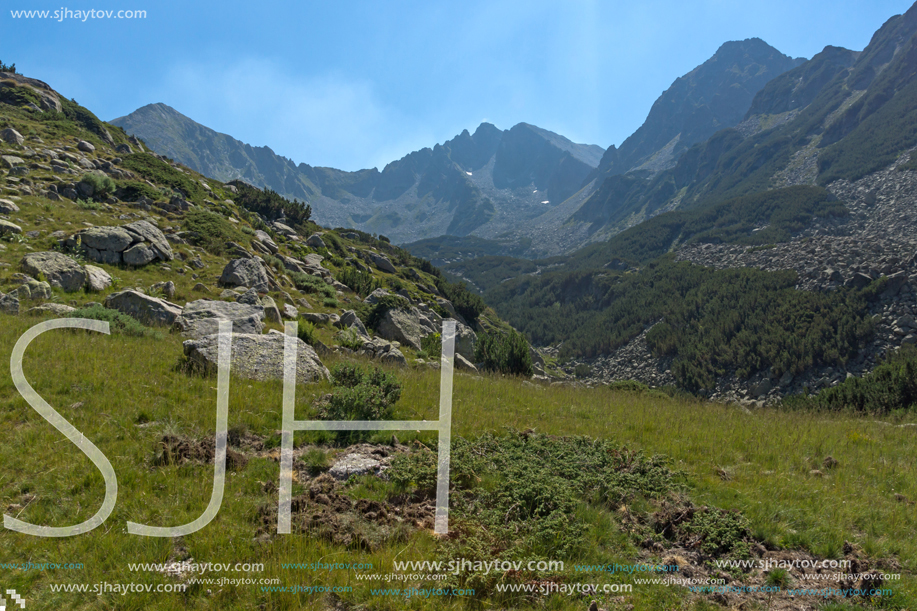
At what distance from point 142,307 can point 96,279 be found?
9.56 ft

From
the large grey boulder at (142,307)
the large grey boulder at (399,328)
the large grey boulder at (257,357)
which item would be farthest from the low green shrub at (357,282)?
the large grey boulder at (257,357)

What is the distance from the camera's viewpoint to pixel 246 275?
16.9 meters

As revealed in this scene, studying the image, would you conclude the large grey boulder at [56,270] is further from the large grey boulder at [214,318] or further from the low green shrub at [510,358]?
the low green shrub at [510,358]

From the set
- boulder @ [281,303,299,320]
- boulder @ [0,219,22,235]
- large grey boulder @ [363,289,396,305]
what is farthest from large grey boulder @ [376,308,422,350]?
boulder @ [0,219,22,235]

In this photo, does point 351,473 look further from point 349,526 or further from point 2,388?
point 2,388

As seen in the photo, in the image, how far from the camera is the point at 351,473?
217 inches

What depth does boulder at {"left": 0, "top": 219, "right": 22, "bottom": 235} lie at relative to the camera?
1422cm

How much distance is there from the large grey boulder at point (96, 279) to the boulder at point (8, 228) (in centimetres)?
362

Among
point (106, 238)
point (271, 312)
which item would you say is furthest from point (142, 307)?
point (106, 238)

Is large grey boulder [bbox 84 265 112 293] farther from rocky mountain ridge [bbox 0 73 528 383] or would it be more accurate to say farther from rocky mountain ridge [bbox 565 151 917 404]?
rocky mountain ridge [bbox 565 151 917 404]

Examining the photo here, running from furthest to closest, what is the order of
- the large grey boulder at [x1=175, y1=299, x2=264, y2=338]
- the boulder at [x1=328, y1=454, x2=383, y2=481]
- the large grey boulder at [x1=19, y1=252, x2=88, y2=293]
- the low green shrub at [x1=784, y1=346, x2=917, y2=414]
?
the low green shrub at [x1=784, y1=346, x2=917, y2=414] → the large grey boulder at [x1=19, y1=252, x2=88, y2=293] → the large grey boulder at [x1=175, y1=299, x2=264, y2=338] → the boulder at [x1=328, y1=454, x2=383, y2=481]

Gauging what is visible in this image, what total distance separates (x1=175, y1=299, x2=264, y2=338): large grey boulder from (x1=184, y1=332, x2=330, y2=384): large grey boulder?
183 cm

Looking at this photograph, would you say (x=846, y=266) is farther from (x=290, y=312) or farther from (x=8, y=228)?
(x=8, y=228)

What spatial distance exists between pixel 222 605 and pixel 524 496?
3.20 metres
